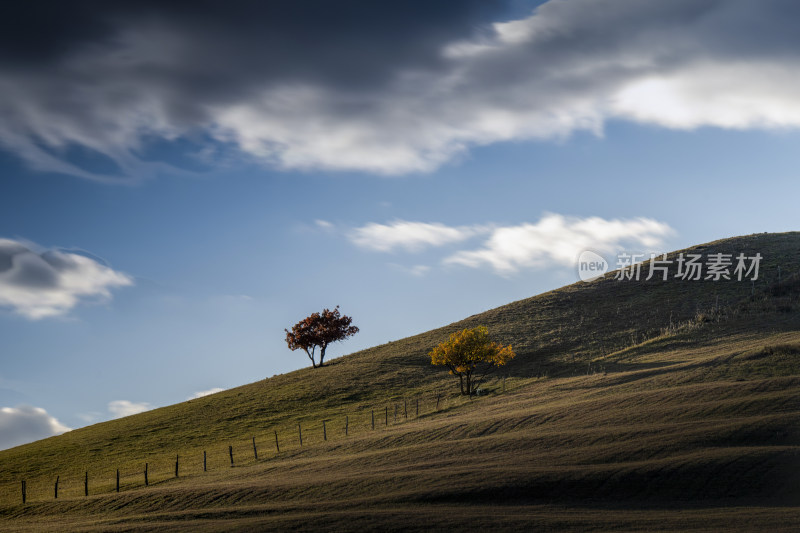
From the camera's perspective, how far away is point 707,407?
28.7 m

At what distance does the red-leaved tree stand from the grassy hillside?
19.0 m

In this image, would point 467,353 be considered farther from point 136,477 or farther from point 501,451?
point 501,451

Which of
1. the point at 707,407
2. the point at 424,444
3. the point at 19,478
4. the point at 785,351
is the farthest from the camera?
the point at 19,478

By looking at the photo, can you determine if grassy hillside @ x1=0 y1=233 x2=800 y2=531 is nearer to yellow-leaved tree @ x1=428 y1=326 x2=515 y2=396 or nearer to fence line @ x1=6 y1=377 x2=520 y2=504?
fence line @ x1=6 y1=377 x2=520 y2=504

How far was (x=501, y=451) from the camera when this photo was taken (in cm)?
2800

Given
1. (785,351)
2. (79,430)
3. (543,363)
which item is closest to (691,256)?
(543,363)

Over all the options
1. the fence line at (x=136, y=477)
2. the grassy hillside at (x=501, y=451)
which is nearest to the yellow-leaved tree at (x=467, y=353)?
the grassy hillside at (x=501, y=451)

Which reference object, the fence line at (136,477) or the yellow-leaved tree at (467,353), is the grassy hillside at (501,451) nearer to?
the fence line at (136,477)

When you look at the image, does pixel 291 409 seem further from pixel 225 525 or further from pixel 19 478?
pixel 225 525

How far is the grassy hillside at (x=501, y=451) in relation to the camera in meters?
21.8

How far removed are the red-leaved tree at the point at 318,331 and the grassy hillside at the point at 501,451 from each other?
1898cm

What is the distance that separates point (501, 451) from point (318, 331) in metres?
61.8

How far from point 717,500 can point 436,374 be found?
4620 centimetres

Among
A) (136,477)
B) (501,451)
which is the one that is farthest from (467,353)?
(501,451)
